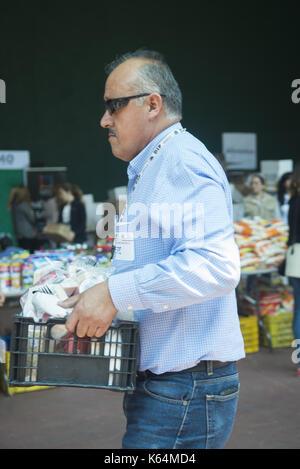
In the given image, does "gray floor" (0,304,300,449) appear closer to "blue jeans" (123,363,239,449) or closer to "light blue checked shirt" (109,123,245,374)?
"blue jeans" (123,363,239,449)

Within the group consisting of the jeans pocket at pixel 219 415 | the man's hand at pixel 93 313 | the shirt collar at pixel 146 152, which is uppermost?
the shirt collar at pixel 146 152

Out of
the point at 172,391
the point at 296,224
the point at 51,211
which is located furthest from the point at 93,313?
the point at 51,211

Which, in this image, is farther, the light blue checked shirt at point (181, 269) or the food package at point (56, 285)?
the food package at point (56, 285)

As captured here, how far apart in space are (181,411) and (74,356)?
0.34 metres

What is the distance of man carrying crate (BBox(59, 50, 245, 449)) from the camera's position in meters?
1.54

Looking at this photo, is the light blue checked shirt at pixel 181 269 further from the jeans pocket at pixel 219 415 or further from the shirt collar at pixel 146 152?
the jeans pocket at pixel 219 415

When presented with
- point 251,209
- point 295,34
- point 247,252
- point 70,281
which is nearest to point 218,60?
point 295,34

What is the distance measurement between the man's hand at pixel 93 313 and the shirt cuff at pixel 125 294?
0.7 inches

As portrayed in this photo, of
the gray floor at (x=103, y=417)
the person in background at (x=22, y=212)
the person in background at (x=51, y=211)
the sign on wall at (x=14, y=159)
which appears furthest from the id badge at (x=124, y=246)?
the sign on wall at (x=14, y=159)

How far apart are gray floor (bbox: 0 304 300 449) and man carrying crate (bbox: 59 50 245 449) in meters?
2.15

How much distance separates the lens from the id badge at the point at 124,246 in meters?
1.70

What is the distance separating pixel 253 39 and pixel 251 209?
619 centimetres

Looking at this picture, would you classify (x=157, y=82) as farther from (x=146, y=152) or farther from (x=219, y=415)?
(x=219, y=415)

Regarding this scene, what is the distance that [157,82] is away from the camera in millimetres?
1734
